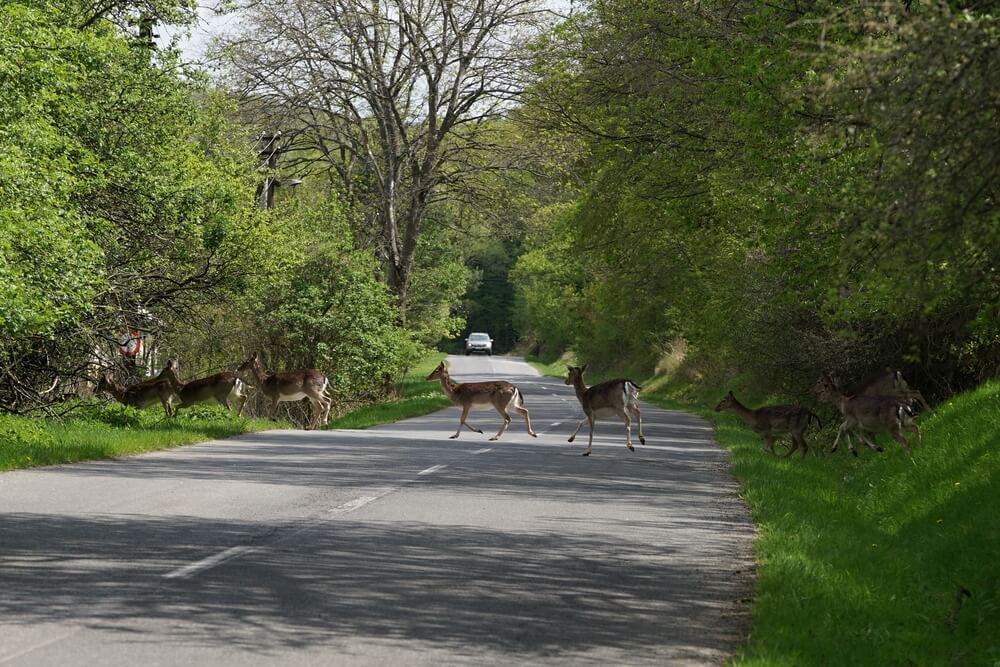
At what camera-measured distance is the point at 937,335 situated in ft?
87.4

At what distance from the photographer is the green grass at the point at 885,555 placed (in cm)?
823

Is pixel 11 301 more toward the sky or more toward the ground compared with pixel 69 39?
more toward the ground

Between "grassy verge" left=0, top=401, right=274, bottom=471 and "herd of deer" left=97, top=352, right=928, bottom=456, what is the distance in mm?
502

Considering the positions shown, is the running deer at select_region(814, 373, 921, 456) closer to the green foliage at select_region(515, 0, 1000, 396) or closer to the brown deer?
the brown deer

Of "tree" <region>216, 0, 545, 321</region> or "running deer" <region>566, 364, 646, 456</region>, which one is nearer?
"running deer" <region>566, 364, 646, 456</region>

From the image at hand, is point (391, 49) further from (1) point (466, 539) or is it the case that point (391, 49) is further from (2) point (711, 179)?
(1) point (466, 539)

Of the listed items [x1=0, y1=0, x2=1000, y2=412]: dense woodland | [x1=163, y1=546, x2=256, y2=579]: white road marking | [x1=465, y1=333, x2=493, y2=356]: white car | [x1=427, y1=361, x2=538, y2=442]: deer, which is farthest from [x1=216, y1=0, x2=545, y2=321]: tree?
[x1=465, y1=333, x2=493, y2=356]: white car

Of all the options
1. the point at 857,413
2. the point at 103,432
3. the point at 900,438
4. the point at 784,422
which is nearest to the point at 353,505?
the point at 103,432

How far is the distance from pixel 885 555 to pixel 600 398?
12.4m

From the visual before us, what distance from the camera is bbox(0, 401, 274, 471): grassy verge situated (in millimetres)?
17641

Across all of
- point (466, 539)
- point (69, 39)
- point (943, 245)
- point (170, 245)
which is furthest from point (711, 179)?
point (943, 245)

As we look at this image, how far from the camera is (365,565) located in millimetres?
9914

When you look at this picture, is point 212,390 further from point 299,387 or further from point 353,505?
point 353,505

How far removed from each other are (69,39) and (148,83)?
450 cm
